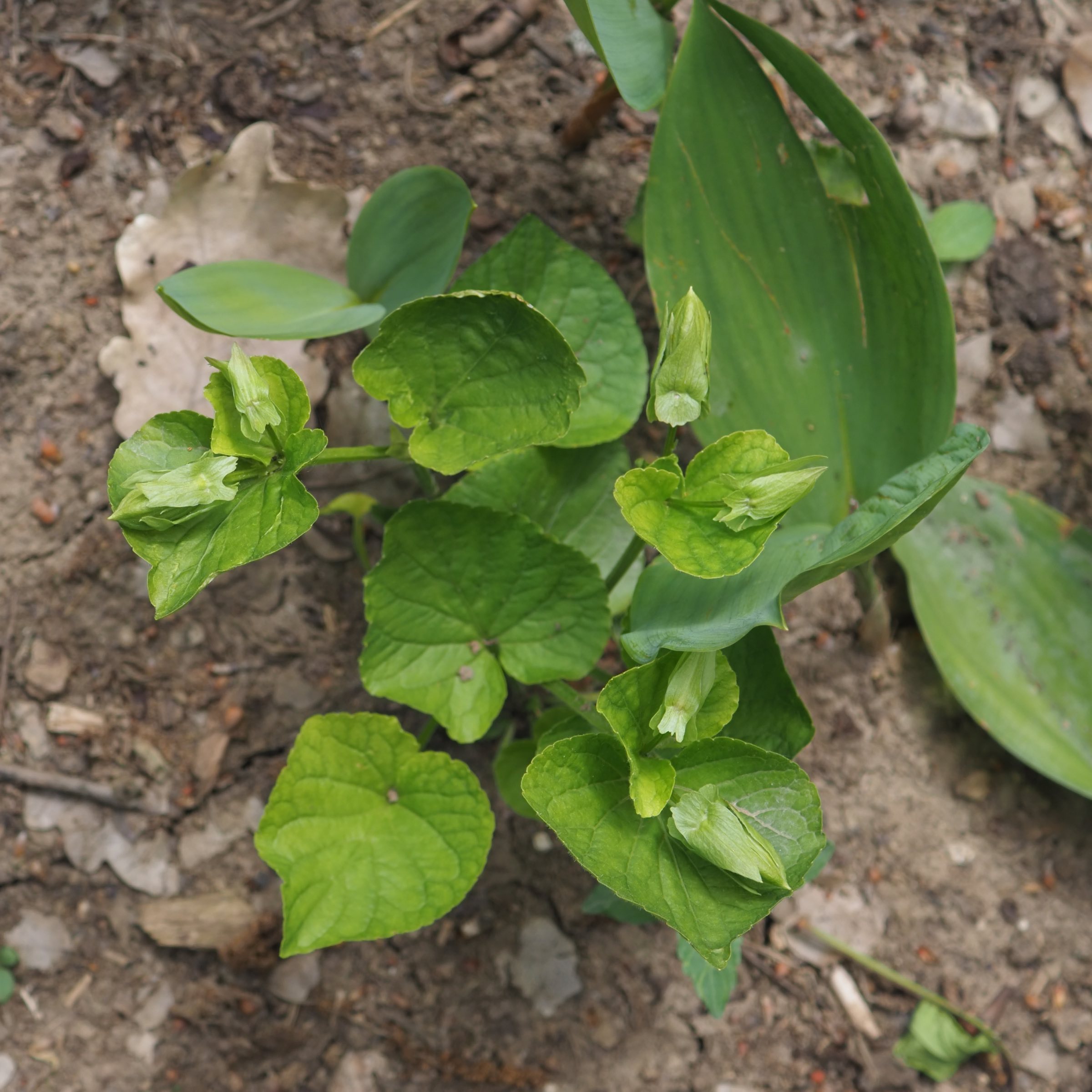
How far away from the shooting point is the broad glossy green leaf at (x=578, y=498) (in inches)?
43.1

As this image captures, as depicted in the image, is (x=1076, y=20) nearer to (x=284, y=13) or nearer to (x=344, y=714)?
(x=284, y=13)

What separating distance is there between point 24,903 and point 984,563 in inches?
54.5

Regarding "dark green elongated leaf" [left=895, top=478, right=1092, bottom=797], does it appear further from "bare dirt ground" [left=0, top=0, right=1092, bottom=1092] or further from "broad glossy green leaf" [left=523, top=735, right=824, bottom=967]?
"broad glossy green leaf" [left=523, top=735, right=824, bottom=967]

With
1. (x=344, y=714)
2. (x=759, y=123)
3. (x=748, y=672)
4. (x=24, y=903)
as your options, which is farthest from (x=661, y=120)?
(x=24, y=903)

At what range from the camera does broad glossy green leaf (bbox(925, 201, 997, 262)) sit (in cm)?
139

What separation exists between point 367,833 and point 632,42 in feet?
2.90

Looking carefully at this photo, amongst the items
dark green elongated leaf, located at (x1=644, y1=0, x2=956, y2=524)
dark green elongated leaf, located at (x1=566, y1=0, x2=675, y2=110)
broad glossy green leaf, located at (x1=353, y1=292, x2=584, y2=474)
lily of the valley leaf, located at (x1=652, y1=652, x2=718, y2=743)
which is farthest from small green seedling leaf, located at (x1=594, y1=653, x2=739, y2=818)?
dark green elongated leaf, located at (x1=566, y1=0, x2=675, y2=110)

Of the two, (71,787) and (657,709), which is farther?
(71,787)

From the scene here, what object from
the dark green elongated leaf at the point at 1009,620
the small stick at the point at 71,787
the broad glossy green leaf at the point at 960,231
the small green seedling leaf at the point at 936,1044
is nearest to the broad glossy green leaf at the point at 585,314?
the dark green elongated leaf at the point at 1009,620

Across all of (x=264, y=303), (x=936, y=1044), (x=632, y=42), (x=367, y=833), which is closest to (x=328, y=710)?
(x=367, y=833)

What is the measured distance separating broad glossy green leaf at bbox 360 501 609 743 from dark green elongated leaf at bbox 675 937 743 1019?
44cm

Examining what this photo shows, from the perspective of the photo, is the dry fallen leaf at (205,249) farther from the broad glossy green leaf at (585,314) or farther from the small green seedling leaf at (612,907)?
the small green seedling leaf at (612,907)

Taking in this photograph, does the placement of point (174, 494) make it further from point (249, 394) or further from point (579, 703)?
point (579, 703)

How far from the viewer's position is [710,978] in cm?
115
